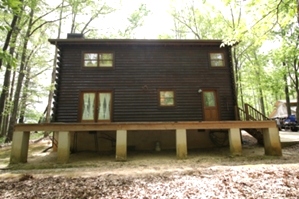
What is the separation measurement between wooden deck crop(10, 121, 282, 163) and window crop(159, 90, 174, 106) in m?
Answer: 2.40

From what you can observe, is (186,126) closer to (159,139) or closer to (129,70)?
(159,139)

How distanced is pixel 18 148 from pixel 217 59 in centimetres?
1133

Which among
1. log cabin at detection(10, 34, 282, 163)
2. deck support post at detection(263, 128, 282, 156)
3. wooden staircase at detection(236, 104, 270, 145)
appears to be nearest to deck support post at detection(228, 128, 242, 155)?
deck support post at detection(263, 128, 282, 156)

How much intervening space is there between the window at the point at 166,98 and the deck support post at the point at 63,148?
5.19 metres

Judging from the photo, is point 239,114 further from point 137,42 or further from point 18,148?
point 18,148

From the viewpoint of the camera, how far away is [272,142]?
845 cm

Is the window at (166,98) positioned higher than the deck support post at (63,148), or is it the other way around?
the window at (166,98)

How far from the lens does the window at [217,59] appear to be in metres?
11.5

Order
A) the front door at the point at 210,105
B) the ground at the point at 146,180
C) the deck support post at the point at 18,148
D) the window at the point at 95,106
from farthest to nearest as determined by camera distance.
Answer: the front door at the point at 210,105
the window at the point at 95,106
the deck support post at the point at 18,148
the ground at the point at 146,180

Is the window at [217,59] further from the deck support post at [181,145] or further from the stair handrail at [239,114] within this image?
the deck support post at [181,145]

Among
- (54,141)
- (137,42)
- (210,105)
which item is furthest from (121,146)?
(137,42)

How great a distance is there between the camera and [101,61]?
11078mm

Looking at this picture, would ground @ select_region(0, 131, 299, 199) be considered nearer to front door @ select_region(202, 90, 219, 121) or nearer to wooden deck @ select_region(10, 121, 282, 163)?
wooden deck @ select_region(10, 121, 282, 163)

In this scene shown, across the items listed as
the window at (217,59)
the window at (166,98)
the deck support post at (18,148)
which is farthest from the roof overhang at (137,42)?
the deck support post at (18,148)
